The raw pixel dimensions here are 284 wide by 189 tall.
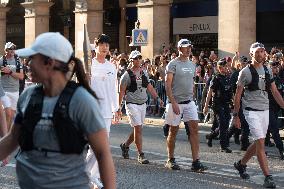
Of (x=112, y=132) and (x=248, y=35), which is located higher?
(x=248, y=35)

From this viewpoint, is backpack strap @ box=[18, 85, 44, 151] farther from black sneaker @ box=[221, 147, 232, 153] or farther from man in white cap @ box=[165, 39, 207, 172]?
black sneaker @ box=[221, 147, 232, 153]

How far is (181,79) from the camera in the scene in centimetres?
1033

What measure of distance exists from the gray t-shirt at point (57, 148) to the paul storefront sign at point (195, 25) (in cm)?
2442

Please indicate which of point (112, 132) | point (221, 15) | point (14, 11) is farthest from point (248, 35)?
point (14, 11)

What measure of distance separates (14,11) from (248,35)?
71.8 ft

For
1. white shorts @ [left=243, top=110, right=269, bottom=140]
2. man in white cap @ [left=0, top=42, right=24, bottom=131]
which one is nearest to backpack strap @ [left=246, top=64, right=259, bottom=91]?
white shorts @ [left=243, top=110, right=269, bottom=140]

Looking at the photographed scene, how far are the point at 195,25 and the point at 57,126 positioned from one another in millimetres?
25747

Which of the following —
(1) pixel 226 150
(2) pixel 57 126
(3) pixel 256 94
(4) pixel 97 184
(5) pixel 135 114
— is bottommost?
(1) pixel 226 150

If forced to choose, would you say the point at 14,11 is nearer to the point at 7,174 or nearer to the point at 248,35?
the point at 248,35

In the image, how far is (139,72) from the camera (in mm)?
11766

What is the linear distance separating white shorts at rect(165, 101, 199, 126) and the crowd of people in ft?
0.05

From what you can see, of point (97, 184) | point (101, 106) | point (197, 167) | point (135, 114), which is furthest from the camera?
point (135, 114)

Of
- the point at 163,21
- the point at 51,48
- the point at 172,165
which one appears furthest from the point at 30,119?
the point at 163,21

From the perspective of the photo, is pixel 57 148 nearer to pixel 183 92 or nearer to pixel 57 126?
pixel 57 126
